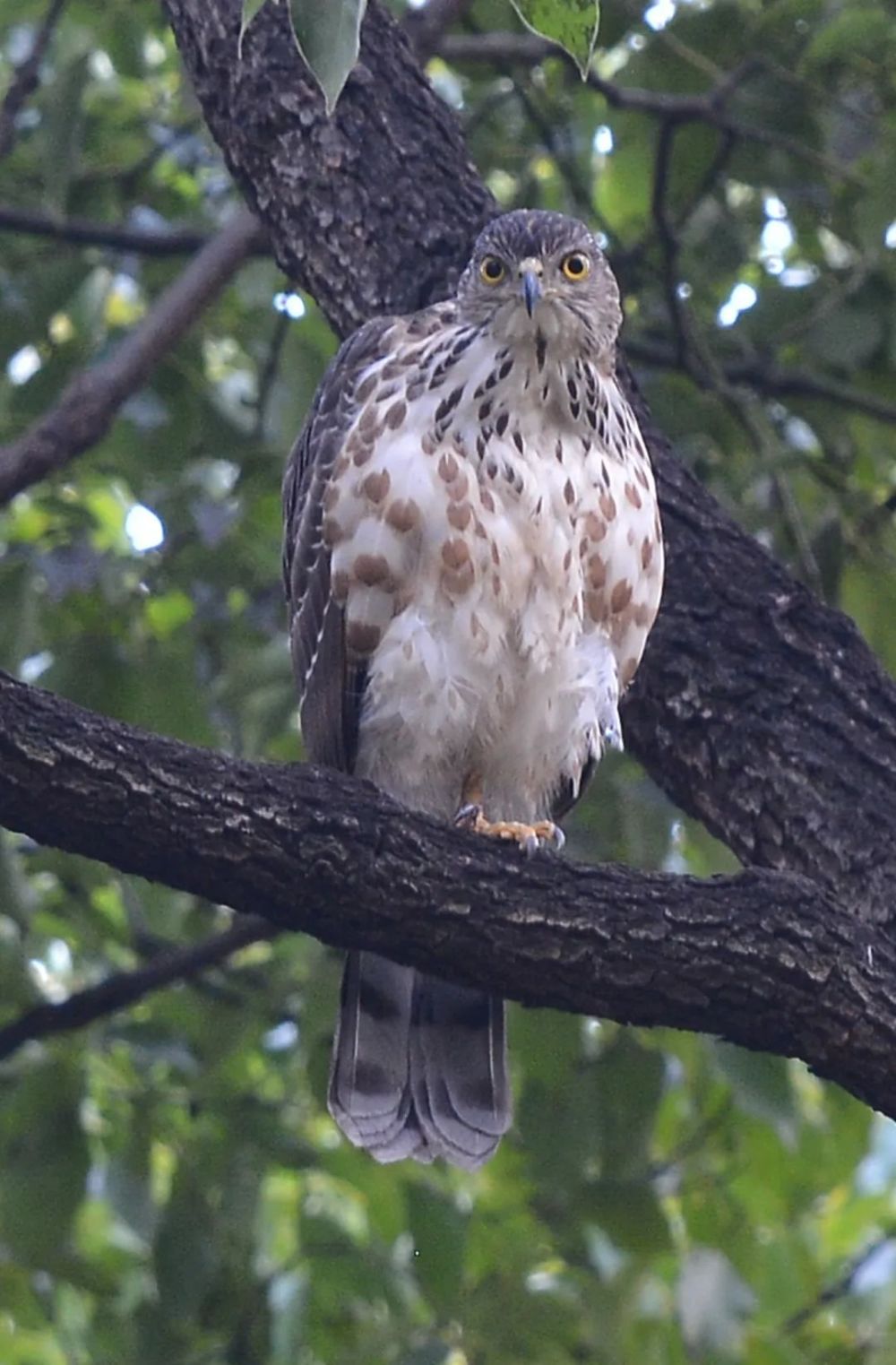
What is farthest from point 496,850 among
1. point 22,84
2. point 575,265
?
point 22,84

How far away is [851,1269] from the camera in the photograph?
203 inches

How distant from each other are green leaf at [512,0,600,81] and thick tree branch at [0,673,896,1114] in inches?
44.2

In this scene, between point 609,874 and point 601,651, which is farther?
point 601,651

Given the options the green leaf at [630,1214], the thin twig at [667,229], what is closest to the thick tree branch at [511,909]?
the green leaf at [630,1214]

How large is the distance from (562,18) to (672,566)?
198 cm

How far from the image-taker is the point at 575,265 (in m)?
3.89

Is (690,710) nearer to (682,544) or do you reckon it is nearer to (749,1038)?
(682,544)

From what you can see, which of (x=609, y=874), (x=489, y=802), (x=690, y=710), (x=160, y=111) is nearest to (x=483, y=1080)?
(x=489, y=802)

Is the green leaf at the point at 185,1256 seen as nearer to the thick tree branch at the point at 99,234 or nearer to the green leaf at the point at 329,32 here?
the thick tree branch at the point at 99,234

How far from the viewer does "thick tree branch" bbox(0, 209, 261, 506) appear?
4.43 m

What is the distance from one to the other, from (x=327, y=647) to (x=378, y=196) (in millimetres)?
898

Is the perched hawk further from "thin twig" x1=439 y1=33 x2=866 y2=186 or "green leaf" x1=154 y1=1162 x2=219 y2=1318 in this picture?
"thin twig" x1=439 y1=33 x2=866 y2=186

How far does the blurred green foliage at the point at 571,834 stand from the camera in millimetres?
4422

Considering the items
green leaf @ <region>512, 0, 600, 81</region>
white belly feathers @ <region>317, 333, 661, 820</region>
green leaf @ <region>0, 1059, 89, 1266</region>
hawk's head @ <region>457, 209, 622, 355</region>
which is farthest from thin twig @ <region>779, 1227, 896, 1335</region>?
green leaf @ <region>512, 0, 600, 81</region>
